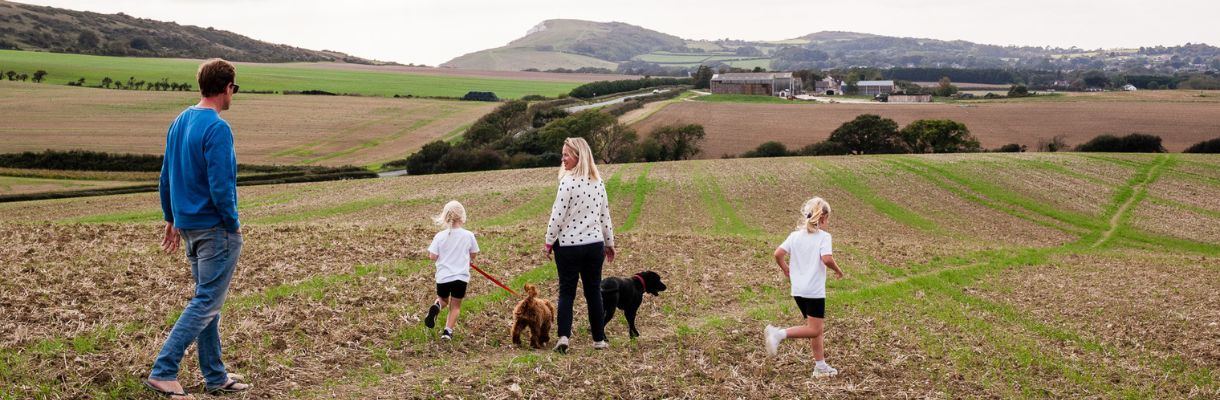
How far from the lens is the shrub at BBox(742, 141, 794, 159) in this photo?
260 feet

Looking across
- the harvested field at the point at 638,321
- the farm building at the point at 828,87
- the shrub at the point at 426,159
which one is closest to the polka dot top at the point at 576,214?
the harvested field at the point at 638,321

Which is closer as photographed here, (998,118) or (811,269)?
(811,269)

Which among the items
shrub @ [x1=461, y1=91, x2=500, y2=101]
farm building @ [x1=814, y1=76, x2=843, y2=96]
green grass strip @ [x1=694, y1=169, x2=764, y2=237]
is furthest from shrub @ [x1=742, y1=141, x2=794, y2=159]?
farm building @ [x1=814, y1=76, x2=843, y2=96]

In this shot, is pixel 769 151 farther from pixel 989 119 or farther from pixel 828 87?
pixel 828 87

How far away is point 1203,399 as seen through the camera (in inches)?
405

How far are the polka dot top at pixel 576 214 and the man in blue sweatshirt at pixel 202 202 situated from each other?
3.54 meters

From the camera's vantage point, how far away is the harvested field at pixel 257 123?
239 feet

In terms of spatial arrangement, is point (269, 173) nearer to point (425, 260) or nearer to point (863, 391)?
point (425, 260)

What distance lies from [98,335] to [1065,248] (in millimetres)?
33263

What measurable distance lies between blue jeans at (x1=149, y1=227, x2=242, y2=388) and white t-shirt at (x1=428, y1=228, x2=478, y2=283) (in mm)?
3459

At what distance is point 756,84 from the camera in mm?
133000

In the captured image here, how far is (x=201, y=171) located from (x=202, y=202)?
0.27m

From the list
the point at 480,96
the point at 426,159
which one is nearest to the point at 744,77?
the point at 480,96

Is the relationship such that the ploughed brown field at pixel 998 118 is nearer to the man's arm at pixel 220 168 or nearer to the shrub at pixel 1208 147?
the shrub at pixel 1208 147
